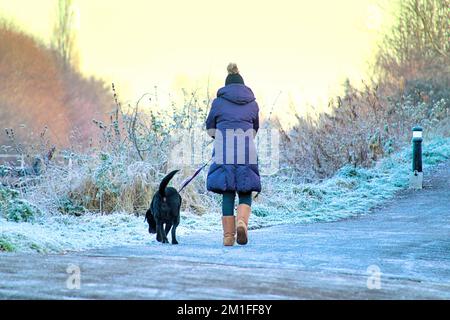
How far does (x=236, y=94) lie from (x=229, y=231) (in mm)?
1573

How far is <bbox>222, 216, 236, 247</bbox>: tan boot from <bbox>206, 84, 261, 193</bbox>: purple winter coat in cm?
35

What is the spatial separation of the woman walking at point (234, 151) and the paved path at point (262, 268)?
40 centimetres

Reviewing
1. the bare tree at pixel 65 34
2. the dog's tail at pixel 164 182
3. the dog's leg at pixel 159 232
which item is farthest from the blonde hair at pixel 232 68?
the bare tree at pixel 65 34

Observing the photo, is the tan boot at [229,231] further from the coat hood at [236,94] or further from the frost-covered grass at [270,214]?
the coat hood at [236,94]

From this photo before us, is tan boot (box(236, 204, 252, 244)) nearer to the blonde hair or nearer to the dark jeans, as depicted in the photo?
the dark jeans

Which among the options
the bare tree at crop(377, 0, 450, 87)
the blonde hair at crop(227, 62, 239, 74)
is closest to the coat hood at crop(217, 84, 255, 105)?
the blonde hair at crop(227, 62, 239, 74)

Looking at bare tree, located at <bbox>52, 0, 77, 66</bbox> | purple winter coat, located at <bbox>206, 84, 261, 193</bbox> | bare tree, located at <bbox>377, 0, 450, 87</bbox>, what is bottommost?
purple winter coat, located at <bbox>206, 84, 261, 193</bbox>

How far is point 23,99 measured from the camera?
59625 mm

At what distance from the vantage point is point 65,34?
7250 cm

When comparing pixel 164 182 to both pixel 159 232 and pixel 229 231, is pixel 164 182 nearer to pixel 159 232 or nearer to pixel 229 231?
pixel 159 232

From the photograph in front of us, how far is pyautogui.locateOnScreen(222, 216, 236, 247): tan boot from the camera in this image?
11.0 m

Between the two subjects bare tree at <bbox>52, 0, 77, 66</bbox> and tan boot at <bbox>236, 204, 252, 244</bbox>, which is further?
bare tree at <bbox>52, 0, 77, 66</bbox>
